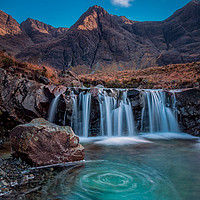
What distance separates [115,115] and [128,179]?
9.26m

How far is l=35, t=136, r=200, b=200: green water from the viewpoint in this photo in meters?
4.23

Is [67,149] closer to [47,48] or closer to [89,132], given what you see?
[89,132]

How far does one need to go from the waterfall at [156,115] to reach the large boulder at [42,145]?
403 inches

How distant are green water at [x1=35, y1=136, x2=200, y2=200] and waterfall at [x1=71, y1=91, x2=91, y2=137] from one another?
232 inches

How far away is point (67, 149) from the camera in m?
6.32

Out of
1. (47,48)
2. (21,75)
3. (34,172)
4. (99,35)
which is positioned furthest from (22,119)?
(99,35)

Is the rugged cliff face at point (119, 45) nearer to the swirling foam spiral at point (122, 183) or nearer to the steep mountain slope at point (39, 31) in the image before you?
the steep mountain slope at point (39, 31)

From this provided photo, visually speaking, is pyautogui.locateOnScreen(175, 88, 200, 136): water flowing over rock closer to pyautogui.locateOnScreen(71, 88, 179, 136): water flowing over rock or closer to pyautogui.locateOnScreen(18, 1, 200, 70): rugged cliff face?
pyautogui.locateOnScreen(71, 88, 179, 136): water flowing over rock

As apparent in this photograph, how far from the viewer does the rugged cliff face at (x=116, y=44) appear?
7056 cm

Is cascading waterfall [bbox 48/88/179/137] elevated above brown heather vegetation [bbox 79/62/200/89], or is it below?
below

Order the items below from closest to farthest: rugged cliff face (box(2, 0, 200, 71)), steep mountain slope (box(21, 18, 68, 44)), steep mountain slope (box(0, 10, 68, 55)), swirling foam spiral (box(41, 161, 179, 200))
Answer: swirling foam spiral (box(41, 161, 179, 200)) → rugged cliff face (box(2, 0, 200, 71)) → steep mountain slope (box(0, 10, 68, 55)) → steep mountain slope (box(21, 18, 68, 44))

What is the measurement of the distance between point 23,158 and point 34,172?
3.00ft

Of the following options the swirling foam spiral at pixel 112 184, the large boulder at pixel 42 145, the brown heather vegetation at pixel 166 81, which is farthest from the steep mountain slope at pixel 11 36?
the swirling foam spiral at pixel 112 184

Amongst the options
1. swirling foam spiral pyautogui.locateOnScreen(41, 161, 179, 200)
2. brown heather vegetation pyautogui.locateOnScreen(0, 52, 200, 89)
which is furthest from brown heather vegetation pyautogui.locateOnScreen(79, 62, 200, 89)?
swirling foam spiral pyautogui.locateOnScreen(41, 161, 179, 200)
